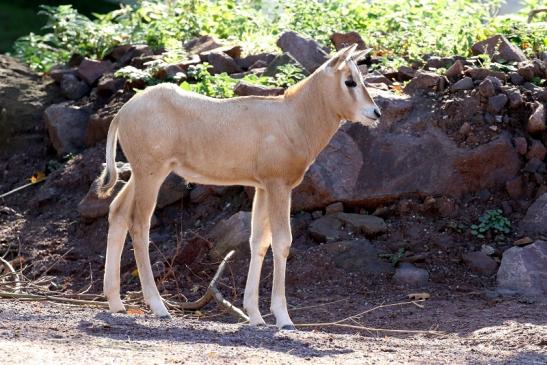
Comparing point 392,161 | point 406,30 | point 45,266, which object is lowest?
point 45,266

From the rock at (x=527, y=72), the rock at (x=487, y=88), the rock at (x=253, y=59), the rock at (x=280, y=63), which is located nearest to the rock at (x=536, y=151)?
the rock at (x=487, y=88)

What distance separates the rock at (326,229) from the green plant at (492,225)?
1295 mm

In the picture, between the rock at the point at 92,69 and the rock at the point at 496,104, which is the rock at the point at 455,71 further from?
the rock at the point at 92,69

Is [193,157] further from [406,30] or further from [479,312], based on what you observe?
[406,30]

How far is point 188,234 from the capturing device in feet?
37.0

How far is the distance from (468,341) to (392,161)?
3.13 metres

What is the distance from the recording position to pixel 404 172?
1107 centimetres

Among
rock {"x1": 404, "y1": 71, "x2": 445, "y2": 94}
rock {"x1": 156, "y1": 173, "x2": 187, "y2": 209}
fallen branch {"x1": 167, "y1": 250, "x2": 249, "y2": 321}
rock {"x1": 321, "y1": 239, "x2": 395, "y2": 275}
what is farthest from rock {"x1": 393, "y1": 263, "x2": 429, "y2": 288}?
rock {"x1": 156, "y1": 173, "x2": 187, "y2": 209}

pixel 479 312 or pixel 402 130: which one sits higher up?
pixel 402 130

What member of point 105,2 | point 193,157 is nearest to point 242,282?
point 193,157

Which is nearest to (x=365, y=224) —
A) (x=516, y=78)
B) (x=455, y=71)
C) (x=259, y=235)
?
(x=259, y=235)

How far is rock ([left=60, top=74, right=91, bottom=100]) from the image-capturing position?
14039mm

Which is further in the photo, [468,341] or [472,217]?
[472,217]

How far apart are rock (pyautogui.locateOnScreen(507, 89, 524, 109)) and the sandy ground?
325cm
